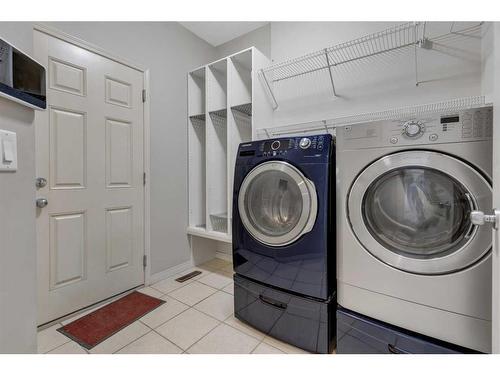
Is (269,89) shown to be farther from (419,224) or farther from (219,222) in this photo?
(419,224)

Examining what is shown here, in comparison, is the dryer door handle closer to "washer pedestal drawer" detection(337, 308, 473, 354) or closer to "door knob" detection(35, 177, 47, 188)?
"washer pedestal drawer" detection(337, 308, 473, 354)

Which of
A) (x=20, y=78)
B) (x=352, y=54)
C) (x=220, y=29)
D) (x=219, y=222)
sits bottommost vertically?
(x=219, y=222)

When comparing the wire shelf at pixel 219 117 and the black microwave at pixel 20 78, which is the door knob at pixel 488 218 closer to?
the black microwave at pixel 20 78

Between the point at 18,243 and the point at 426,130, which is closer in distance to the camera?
the point at 18,243

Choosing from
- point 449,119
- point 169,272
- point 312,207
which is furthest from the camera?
point 169,272

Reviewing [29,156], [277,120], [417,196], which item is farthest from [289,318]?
[277,120]

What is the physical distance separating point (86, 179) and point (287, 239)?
59.1 inches

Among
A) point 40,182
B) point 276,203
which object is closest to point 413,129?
point 276,203

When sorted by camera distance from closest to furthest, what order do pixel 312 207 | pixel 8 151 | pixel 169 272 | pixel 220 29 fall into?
pixel 8 151 < pixel 312 207 < pixel 169 272 < pixel 220 29

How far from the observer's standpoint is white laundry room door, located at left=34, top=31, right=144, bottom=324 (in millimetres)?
1471

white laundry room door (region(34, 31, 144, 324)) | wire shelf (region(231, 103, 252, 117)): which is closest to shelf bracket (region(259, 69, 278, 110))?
wire shelf (region(231, 103, 252, 117))

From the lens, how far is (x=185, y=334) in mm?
1414

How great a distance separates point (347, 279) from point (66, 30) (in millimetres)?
2367

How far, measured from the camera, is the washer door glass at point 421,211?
2.93 ft
